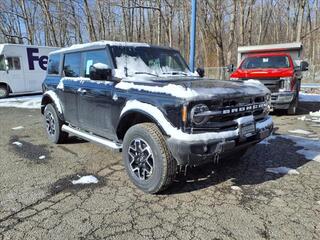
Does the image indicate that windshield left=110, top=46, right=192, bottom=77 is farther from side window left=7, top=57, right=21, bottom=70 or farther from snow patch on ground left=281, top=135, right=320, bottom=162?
side window left=7, top=57, right=21, bottom=70

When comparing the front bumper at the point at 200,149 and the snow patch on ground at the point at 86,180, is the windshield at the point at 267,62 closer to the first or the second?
the front bumper at the point at 200,149

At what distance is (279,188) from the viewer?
3793mm

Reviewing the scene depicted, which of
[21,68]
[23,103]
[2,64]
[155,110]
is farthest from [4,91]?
[155,110]

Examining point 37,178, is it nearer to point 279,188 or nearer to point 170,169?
point 170,169

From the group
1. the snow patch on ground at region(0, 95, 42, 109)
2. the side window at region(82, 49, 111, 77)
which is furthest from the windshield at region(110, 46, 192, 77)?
the snow patch on ground at region(0, 95, 42, 109)

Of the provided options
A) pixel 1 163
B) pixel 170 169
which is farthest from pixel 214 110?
pixel 1 163

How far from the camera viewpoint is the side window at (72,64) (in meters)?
5.20

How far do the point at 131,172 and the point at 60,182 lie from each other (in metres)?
1.05

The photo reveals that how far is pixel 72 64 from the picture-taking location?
17.7 feet

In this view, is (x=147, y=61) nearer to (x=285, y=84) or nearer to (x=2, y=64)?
(x=285, y=84)

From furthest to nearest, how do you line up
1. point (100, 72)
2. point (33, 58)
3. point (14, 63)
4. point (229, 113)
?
point (33, 58) → point (14, 63) → point (100, 72) → point (229, 113)

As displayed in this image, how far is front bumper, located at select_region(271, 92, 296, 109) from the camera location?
27.7 ft

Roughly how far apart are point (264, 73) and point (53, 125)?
20.4ft

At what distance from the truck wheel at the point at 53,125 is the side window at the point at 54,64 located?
2.41ft
